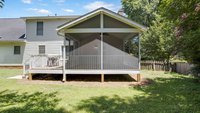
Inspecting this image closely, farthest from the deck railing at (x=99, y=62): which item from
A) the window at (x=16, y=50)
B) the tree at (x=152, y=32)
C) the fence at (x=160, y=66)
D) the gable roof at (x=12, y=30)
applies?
the window at (x=16, y=50)

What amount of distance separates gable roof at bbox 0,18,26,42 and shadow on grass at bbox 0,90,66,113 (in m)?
14.7

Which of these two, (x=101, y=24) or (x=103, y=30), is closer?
(x=103, y=30)

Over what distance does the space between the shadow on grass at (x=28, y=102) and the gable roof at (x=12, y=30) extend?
578 inches

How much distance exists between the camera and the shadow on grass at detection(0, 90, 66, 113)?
7.27 m

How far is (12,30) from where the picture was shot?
25750 mm

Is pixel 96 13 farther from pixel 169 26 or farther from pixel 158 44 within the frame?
pixel 158 44

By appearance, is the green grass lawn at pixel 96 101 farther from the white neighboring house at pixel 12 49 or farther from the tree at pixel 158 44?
the tree at pixel 158 44

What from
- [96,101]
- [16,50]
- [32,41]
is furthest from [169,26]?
[16,50]

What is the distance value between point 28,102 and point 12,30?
19.4m

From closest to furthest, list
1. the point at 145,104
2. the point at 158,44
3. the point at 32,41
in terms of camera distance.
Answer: the point at 145,104 → the point at 32,41 → the point at 158,44

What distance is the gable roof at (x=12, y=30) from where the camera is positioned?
24067 millimetres

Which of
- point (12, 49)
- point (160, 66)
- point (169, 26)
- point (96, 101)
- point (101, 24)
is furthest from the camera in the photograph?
point (160, 66)

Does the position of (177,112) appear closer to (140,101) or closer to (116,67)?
(140,101)

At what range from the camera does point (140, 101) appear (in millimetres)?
8617
